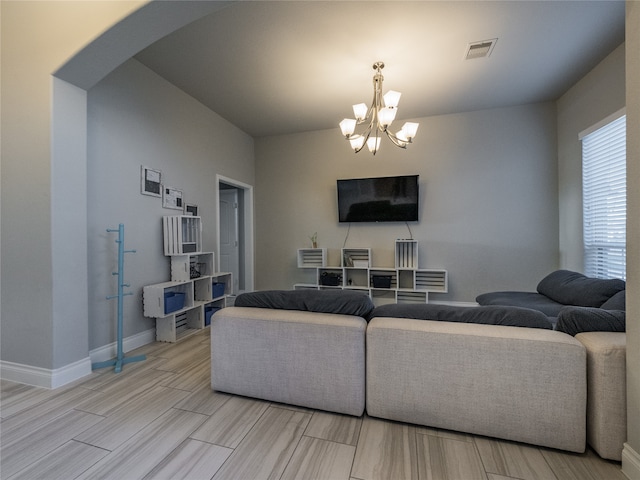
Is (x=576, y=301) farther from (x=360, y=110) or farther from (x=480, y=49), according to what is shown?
(x=360, y=110)

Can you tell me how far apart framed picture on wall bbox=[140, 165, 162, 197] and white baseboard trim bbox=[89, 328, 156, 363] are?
4.57ft

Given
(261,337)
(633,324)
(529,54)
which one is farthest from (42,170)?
(529,54)

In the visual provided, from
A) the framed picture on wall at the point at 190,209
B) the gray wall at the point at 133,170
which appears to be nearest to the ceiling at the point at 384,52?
the gray wall at the point at 133,170

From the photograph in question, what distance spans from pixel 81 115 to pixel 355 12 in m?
2.20

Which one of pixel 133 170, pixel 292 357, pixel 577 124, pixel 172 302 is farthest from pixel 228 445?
pixel 577 124

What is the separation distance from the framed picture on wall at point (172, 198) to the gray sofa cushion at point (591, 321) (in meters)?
3.41

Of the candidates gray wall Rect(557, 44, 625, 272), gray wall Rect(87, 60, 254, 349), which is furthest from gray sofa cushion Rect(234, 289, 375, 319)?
gray wall Rect(557, 44, 625, 272)

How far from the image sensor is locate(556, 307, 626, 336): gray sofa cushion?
1312 millimetres

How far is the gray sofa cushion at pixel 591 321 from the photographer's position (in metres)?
1.31

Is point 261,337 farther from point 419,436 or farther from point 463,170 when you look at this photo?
point 463,170

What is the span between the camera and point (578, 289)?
2.37 meters

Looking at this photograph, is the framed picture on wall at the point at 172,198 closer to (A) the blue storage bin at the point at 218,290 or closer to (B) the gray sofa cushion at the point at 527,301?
(A) the blue storage bin at the point at 218,290

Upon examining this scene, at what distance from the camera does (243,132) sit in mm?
4430

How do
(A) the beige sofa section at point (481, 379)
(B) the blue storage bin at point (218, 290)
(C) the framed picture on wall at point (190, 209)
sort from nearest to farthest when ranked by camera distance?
(A) the beige sofa section at point (481, 379) < (C) the framed picture on wall at point (190, 209) < (B) the blue storage bin at point (218, 290)
